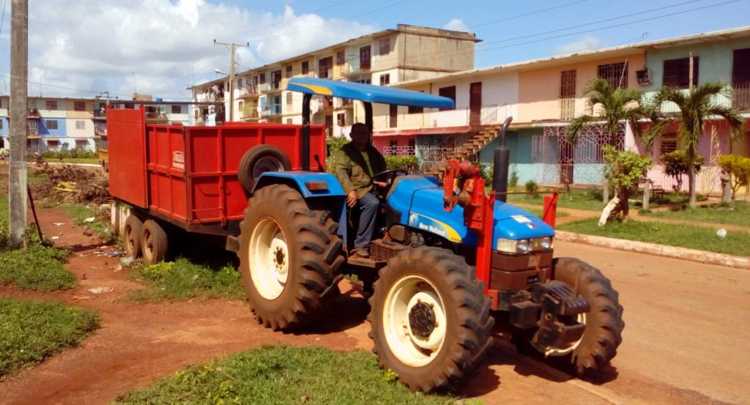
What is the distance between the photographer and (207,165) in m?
8.16

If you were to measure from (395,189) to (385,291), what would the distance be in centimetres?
123

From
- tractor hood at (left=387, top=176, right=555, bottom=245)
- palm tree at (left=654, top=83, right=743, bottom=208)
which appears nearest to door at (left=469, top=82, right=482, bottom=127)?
palm tree at (left=654, top=83, right=743, bottom=208)

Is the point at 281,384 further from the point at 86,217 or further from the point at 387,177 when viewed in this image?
the point at 86,217

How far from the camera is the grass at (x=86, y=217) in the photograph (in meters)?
12.2

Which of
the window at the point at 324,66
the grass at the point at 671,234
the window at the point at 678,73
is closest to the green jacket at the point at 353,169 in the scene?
the grass at the point at 671,234

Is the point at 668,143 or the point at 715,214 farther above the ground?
the point at 668,143

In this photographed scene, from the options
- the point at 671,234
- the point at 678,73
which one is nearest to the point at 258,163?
the point at 671,234

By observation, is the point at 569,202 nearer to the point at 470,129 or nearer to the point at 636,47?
the point at 636,47

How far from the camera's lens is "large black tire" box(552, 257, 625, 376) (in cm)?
489

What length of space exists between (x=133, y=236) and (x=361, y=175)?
17.3 ft

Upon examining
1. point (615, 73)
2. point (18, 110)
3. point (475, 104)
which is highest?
point (615, 73)

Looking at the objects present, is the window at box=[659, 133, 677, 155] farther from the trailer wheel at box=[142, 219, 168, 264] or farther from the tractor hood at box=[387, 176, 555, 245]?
the tractor hood at box=[387, 176, 555, 245]

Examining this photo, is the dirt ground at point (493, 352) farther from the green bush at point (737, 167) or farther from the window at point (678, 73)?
the window at point (678, 73)

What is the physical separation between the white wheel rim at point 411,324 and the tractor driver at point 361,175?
1156mm
